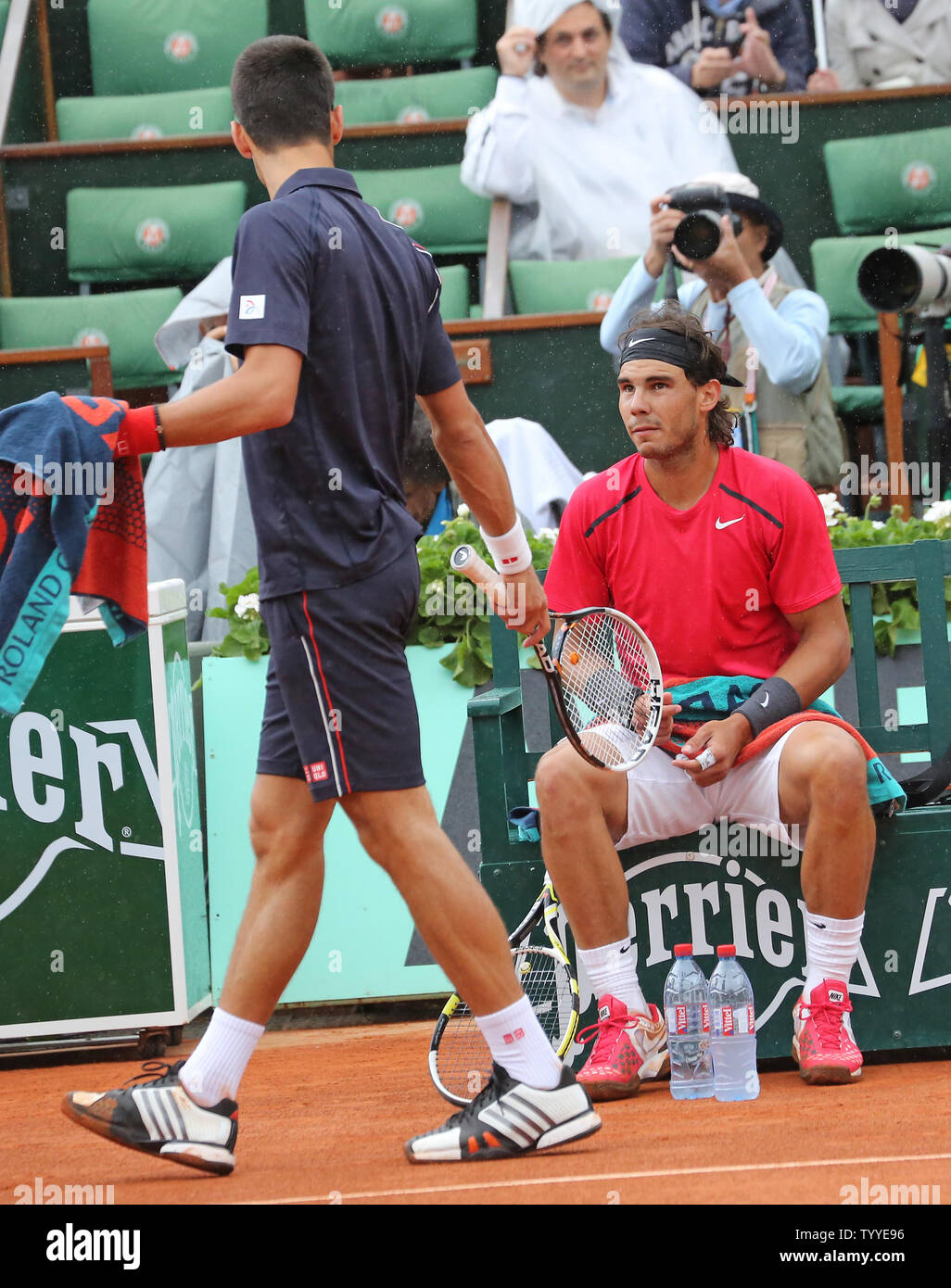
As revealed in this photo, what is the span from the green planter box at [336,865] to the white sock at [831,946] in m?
1.37

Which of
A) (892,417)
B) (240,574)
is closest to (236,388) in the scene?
(240,574)

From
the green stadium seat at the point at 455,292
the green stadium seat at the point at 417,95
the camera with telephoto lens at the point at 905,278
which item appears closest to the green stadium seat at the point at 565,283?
the green stadium seat at the point at 455,292

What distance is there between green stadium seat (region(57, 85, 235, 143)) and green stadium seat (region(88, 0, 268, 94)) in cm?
16

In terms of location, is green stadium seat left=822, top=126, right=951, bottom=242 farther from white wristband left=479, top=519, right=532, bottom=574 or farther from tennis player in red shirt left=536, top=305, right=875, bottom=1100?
white wristband left=479, top=519, right=532, bottom=574

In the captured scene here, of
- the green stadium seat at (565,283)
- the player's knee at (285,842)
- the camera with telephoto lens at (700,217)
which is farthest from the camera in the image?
the green stadium seat at (565,283)

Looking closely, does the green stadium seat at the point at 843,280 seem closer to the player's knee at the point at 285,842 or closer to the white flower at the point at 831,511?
the white flower at the point at 831,511

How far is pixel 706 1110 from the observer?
2918 mm

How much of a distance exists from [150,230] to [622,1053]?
4.95 m

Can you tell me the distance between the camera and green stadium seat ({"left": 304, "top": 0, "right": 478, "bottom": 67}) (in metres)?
7.59

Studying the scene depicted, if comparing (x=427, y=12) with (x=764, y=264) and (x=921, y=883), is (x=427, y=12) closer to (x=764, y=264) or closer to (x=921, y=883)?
(x=764, y=264)

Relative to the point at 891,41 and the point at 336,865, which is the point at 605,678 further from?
the point at 891,41

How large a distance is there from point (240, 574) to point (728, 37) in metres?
3.40

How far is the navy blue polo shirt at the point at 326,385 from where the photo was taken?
240 centimetres

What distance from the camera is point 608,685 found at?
322cm
